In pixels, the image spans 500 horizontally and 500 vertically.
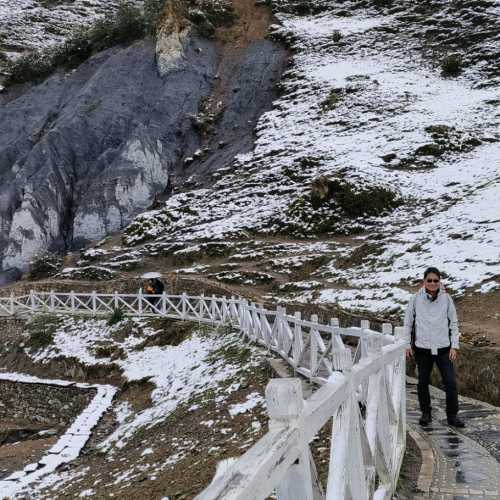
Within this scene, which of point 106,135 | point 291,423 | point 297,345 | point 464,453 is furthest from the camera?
point 106,135

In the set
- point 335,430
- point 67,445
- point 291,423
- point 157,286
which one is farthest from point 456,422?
point 157,286

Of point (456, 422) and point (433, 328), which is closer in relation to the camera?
point (433, 328)

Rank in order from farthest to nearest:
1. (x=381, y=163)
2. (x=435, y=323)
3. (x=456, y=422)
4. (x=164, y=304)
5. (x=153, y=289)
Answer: (x=381, y=163) → (x=153, y=289) → (x=164, y=304) → (x=456, y=422) → (x=435, y=323)

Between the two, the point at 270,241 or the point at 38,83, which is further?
the point at 38,83

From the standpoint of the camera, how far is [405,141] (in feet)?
117

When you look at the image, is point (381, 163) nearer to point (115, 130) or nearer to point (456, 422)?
point (115, 130)

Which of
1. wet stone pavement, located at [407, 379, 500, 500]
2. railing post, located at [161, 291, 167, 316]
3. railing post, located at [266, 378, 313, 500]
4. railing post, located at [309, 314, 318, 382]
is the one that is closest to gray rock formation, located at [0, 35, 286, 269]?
railing post, located at [161, 291, 167, 316]

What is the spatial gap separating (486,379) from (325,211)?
22.5 meters

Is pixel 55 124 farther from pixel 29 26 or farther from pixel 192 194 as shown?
pixel 29 26

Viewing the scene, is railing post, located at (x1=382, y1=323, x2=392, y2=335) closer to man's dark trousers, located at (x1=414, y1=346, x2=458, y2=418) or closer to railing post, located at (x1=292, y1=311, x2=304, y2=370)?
man's dark trousers, located at (x1=414, y1=346, x2=458, y2=418)

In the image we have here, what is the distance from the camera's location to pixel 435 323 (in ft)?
22.5

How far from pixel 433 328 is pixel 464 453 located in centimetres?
144

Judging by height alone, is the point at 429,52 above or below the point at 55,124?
above

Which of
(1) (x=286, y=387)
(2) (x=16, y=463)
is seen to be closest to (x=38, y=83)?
(2) (x=16, y=463)
